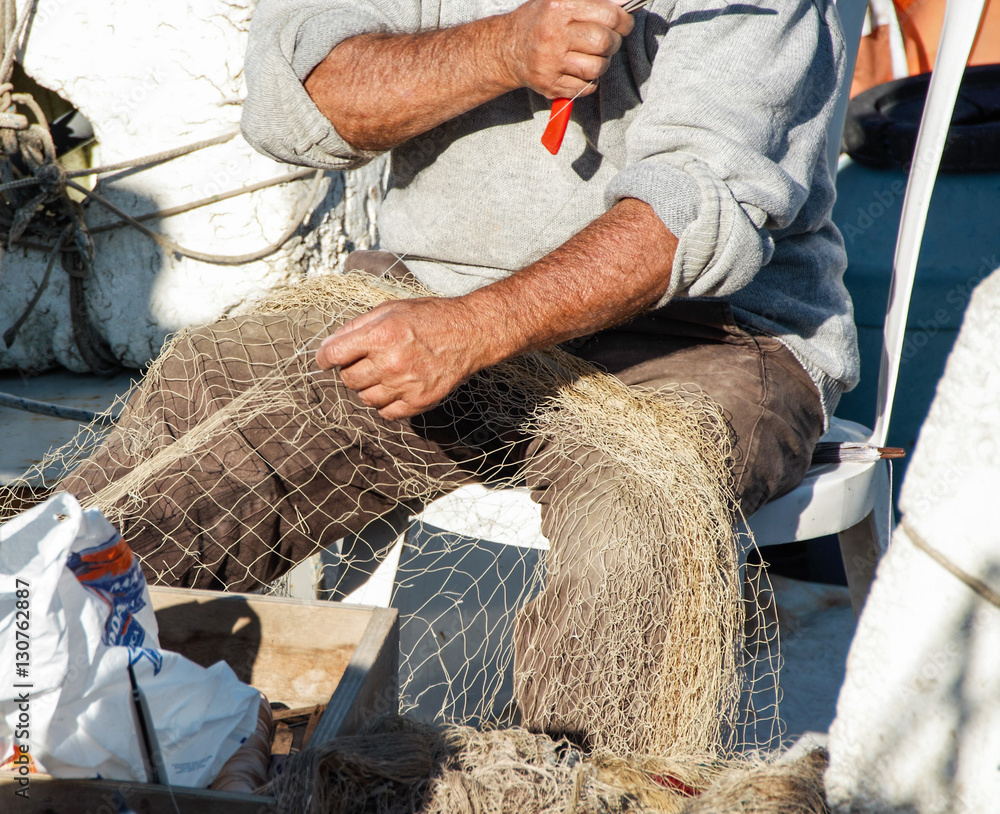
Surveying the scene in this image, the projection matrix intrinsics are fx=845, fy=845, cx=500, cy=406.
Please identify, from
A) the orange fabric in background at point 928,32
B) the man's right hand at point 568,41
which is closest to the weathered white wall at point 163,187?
the man's right hand at point 568,41

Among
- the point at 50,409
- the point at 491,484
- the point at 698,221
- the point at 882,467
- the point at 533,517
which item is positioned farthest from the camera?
the point at 50,409

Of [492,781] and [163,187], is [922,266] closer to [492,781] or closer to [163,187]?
[492,781]

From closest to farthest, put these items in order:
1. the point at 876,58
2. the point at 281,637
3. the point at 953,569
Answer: the point at 953,569
the point at 281,637
the point at 876,58

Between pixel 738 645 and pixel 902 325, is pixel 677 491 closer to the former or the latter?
pixel 738 645

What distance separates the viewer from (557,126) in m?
1.26

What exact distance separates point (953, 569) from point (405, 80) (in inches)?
43.7

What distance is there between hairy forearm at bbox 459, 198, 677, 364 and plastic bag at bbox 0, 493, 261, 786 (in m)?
0.55

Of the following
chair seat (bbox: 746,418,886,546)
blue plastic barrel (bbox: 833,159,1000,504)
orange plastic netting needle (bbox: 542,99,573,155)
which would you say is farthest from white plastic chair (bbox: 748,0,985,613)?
blue plastic barrel (bbox: 833,159,1000,504)

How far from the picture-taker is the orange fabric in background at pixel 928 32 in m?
3.46

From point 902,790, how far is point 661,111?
939mm

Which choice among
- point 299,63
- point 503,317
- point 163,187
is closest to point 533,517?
point 503,317

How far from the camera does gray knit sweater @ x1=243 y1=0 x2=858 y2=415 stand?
122cm

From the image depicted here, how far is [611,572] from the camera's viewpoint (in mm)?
1091

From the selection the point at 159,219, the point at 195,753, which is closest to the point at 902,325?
the point at 195,753
